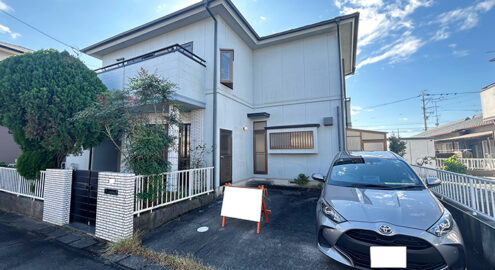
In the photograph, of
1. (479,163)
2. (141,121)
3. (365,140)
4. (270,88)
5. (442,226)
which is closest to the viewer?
(442,226)

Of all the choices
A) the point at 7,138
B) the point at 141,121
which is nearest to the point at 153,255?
the point at 141,121

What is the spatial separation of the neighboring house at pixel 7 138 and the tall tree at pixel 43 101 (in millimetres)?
7640

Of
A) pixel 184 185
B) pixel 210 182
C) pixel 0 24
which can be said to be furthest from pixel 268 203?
pixel 0 24

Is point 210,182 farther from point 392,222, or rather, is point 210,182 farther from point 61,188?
point 392,222

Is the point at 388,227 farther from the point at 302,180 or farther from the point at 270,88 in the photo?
the point at 270,88

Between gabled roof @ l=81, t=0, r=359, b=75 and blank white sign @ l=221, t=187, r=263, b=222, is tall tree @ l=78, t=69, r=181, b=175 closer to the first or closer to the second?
blank white sign @ l=221, t=187, r=263, b=222

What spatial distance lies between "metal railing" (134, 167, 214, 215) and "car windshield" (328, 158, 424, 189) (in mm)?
3359

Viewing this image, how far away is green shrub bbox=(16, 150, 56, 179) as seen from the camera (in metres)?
4.78

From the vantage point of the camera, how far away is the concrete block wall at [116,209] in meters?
3.20

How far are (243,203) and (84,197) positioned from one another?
340 cm

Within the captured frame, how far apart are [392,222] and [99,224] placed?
4631mm

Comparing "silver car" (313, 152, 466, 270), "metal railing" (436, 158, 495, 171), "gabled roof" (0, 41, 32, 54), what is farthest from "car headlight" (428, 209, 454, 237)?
"gabled roof" (0, 41, 32, 54)

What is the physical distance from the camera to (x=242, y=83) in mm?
7559

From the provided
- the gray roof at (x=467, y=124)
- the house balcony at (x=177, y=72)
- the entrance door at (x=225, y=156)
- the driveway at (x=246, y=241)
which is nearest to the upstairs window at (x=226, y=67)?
the house balcony at (x=177, y=72)
